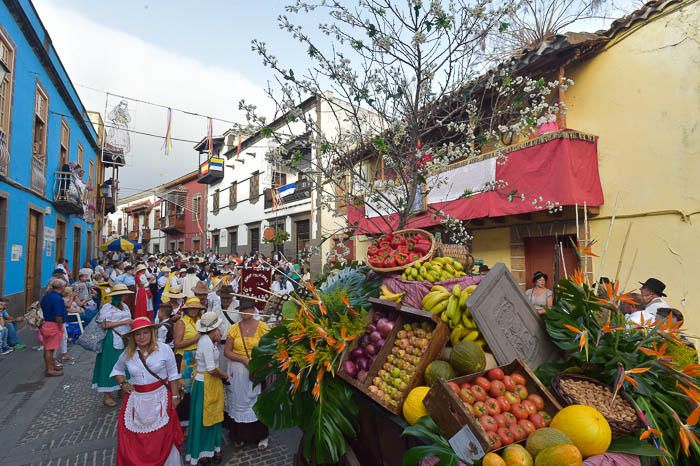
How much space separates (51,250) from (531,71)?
15991 mm

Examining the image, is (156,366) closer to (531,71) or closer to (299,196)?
(531,71)

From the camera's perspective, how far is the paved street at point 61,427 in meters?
4.16

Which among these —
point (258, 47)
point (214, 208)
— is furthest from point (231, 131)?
point (214, 208)

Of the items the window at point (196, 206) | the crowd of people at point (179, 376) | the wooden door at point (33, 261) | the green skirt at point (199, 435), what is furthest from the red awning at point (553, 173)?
the window at point (196, 206)

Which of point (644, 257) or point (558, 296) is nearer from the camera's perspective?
point (558, 296)

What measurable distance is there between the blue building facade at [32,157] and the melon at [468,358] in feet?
26.8

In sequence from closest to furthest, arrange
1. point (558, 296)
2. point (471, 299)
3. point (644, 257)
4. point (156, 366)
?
1. point (471, 299)
2. point (558, 296)
3. point (156, 366)
4. point (644, 257)

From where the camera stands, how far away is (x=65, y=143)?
15.3 m

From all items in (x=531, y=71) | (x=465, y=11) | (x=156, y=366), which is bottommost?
(x=156, y=366)

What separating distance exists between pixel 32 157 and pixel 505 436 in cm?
1436

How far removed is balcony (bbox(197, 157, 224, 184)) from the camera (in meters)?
26.2

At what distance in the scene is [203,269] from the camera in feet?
41.4

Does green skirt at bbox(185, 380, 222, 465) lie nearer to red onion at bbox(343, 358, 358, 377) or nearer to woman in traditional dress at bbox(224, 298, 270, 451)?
woman in traditional dress at bbox(224, 298, 270, 451)

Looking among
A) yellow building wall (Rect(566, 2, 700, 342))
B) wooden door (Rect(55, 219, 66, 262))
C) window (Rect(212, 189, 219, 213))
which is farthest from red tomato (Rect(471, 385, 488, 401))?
window (Rect(212, 189, 219, 213))
